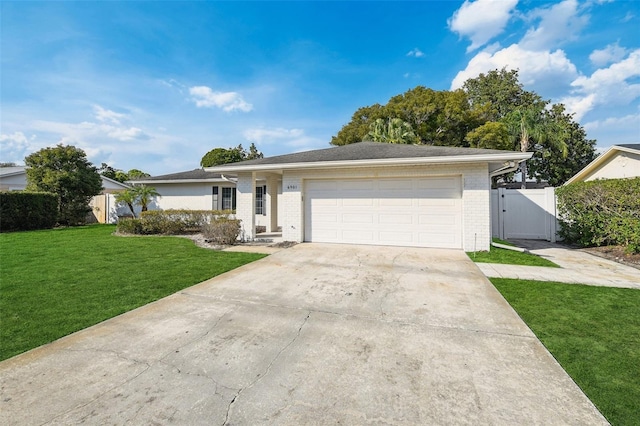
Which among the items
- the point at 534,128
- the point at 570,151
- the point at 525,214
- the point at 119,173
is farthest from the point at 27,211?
the point at 570,151

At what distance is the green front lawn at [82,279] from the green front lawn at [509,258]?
6.08 metres

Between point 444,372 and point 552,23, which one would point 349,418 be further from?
point 552,23

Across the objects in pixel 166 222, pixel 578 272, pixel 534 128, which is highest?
pixel 534 128

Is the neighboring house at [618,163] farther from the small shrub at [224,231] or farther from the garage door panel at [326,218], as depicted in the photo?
the small shrub at [224,231]

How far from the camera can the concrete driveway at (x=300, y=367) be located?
6.51 feet

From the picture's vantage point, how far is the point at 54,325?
133 inches

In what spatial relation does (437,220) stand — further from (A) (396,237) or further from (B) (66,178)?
(B) (66,178)

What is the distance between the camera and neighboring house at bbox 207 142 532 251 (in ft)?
26.2

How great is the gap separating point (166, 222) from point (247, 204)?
5149 millimetres

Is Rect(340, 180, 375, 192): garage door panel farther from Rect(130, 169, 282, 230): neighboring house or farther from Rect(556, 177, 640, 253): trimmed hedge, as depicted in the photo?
Rect(130, 169, 282, 230): neighboring house

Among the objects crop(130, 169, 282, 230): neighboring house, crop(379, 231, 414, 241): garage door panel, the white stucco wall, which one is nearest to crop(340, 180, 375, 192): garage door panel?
crop(379, 231, 414, 241): garage door panel

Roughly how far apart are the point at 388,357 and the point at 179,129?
1508cm

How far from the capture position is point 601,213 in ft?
27.5

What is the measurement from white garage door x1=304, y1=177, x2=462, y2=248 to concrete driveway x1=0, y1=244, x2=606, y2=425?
441cm
